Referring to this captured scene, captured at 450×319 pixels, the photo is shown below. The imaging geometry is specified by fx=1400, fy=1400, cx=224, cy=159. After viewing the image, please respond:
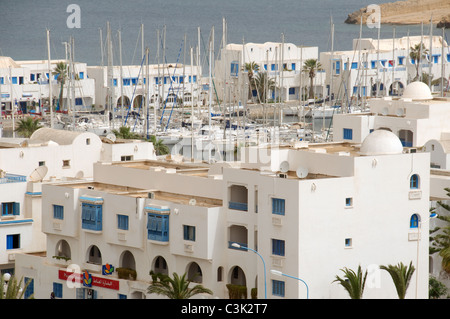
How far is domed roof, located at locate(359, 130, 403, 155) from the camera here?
160 feet

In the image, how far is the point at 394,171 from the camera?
48250 millimetres

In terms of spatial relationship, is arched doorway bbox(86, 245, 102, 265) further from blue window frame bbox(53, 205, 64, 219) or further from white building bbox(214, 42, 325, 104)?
white building bbox(214, 42, 325, 104)

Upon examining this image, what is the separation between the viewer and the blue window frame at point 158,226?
4981 centimetres

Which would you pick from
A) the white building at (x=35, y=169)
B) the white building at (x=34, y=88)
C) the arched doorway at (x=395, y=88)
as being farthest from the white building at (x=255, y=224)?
the arched doorway at (x=395, y=88)

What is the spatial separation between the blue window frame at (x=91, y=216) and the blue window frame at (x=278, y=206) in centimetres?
840

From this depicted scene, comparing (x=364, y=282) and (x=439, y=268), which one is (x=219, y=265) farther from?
(x=439, y=268)

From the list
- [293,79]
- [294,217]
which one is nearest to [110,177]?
[294,217]

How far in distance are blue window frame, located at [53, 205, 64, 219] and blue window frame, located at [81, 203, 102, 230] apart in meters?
1.32

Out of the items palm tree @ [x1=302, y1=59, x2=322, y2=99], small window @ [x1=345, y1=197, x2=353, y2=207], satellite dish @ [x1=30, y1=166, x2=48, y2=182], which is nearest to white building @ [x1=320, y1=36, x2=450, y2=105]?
palm tree @ [x1=302, y1=59, x2=322, y2=99]

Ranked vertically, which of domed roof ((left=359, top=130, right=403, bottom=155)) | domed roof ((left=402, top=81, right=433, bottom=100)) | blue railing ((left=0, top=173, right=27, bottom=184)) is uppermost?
domed roof ((left=402, top=81, right=433, bottom=100))

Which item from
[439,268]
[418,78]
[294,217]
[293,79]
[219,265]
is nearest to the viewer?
[294,217]

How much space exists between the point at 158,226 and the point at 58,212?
582cm

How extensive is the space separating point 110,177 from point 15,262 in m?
5.08

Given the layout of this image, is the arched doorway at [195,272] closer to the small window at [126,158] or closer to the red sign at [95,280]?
the red sign at [95,280]
